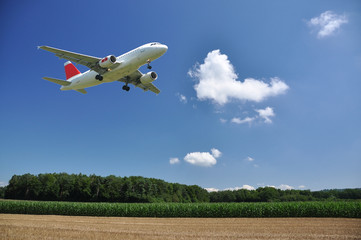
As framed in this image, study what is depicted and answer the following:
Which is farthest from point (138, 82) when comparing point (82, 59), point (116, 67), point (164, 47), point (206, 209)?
point (206, 209)

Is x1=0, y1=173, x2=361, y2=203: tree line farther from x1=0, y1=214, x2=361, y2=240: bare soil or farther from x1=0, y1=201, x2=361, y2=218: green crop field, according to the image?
x1=0, y1=214, x2=361, y2=240: bare soil

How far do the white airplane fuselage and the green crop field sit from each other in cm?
1720

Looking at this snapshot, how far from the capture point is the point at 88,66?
97.9ft

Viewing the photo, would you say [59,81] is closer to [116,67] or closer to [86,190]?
[116,67]

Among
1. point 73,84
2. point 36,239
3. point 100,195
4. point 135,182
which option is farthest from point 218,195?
point 36,239

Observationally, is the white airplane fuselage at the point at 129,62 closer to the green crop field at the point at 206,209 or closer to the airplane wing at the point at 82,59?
the airplane wing at the point at 82,59

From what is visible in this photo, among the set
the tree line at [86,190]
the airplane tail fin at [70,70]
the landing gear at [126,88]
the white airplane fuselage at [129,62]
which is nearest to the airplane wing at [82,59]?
the white airplane fuselage at [129,62]

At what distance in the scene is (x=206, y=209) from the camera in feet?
108

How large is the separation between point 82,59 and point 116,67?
4269 millimetres

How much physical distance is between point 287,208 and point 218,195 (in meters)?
68.1

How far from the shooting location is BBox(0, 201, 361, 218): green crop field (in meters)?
30.8

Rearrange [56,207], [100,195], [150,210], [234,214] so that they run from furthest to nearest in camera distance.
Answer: [100,195] → [56,207] → [150,210] → [234,214]

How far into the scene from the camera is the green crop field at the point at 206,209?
1212 inches

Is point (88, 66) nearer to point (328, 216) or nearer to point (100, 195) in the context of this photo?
point (328, 216)
